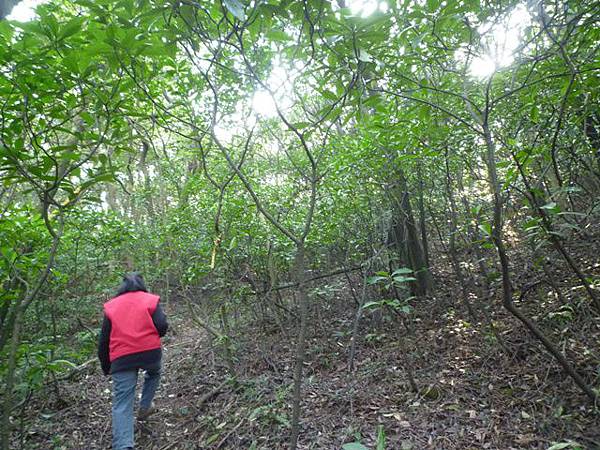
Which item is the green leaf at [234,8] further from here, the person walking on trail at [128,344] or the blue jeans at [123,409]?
the blue jeans at [123,409]

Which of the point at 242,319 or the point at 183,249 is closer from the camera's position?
the point at 183,249

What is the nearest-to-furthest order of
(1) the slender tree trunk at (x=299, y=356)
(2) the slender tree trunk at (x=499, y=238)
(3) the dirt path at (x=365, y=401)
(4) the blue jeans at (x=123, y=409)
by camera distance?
(1) the slender tree trunk at (x=299, y=356) < (2) the slender tree trunk at (x=499, y=238) < (3) the dirt path at (x=365, y=401) < (4) the blue jeans at (x=123, y=409)

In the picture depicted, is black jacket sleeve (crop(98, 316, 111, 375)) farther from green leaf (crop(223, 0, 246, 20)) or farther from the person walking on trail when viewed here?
green leaf (crop(223, 0, 246, 20))

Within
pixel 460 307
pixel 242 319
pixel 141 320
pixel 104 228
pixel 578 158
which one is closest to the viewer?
pixel 141 320

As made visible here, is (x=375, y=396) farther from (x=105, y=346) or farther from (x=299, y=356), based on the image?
(x=105, y=346)

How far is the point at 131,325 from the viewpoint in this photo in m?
3.88

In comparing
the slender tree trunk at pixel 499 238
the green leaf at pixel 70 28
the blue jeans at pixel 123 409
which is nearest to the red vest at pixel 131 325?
the blue jeans at pixel 123 409

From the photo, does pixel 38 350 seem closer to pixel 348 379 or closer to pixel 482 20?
pixel 348 379

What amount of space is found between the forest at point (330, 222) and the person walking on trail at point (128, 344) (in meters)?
0.55

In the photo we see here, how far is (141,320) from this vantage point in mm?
3926

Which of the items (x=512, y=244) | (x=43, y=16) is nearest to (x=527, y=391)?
(x=512, y=244)

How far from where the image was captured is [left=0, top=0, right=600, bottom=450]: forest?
214 cm

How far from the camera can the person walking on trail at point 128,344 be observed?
3.68 meters

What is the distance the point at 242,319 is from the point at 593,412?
18.1ft
